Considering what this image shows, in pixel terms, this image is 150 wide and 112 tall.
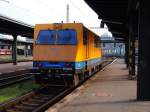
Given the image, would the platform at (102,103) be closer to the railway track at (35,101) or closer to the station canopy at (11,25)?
the railway track at (35,101)

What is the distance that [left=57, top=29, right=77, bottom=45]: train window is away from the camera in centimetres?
1889

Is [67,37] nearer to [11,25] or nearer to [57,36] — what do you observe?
[57,36]

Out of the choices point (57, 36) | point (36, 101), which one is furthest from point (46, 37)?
point (36, 101)

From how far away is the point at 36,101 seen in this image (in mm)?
15516

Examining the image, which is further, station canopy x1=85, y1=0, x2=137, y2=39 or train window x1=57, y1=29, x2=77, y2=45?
station canopy x1=85, y1=0, x2=137, y2=39

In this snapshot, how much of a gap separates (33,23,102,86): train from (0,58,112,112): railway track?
0.69m

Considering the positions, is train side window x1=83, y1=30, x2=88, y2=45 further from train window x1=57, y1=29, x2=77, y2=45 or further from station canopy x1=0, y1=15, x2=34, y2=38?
station canopy x1=0, y1=15, x2=34, y2=38

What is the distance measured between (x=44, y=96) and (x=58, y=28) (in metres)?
3.78

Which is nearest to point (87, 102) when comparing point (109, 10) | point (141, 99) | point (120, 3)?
point (141, 99)

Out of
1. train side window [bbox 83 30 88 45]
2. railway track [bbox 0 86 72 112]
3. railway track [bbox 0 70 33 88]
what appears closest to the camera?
railway track [bbox 0 86 72 112]

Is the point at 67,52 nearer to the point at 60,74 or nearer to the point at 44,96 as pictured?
the point at 60,74

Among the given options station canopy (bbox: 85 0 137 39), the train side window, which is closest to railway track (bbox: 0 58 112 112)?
the train side window

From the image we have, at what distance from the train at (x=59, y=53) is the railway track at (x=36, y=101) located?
0.69 metres

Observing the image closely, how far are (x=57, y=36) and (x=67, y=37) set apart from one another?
543 mm
